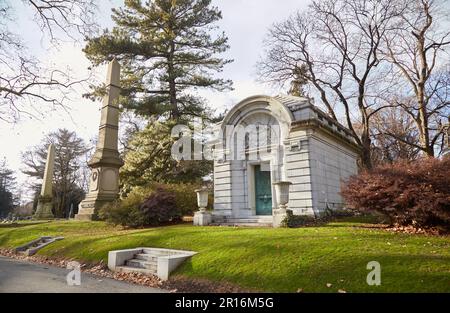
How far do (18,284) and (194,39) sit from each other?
2225cm

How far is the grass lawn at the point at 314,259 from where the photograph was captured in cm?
538

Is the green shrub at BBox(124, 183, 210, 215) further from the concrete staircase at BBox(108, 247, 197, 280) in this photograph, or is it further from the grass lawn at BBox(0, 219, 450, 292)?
the concrete staircase at BBox(108, 247, 197, 280)

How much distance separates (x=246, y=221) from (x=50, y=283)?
8.70m

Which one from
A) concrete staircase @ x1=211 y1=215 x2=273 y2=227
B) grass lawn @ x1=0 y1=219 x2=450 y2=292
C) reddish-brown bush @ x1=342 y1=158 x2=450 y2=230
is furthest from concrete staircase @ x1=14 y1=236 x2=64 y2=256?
reddish-brown bush @ x1=342 y1=158 x2=450 y2=230

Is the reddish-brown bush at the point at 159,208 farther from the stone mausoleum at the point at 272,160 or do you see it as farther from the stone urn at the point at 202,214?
the stone mausoleum at the point at 272,160

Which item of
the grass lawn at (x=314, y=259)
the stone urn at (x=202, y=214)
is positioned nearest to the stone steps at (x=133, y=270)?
the grass lawn at (x=314, y=259)

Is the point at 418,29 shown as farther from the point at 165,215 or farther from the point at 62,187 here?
the point at 62,187

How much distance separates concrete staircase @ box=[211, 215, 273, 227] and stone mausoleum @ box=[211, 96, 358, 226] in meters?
0.05

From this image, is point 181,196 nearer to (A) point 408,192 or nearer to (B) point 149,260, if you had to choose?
(B) point 149,260

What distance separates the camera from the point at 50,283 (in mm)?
6992

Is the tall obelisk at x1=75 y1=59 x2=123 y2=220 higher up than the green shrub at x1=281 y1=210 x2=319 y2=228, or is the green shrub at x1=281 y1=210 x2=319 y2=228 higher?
the tall obelisk at x1=75 y1=59 x2=123 y2=220

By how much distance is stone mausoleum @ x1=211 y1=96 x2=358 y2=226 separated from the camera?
529 inches

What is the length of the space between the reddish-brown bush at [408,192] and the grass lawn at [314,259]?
35.4 inches
